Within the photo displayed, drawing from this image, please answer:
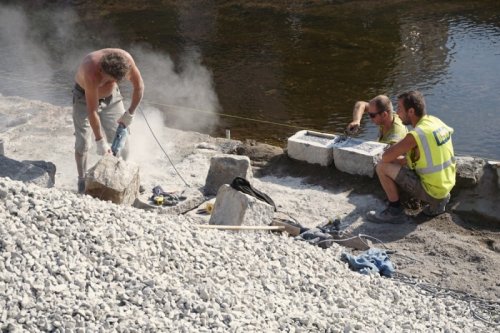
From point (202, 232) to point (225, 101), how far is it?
20.6 feet

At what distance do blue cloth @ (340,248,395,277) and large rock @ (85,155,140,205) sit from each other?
2241 mm

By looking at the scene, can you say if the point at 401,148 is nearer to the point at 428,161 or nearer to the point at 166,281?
the point at 428,161

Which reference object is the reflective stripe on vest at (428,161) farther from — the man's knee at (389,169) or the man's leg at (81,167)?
the man's leg at (81,167)

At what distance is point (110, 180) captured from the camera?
22.2ft

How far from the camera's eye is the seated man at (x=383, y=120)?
23.8ft

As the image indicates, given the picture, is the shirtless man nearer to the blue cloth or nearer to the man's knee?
the man's knee

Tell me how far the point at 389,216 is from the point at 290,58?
7559mm

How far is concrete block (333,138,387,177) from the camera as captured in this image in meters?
7.70

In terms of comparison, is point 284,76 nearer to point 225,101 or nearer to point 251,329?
point 225,101

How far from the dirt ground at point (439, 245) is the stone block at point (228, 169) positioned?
0.89 m

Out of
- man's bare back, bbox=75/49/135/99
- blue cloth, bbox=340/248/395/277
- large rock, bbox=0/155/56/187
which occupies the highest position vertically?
man's bare back, bbox=75/49/135/99

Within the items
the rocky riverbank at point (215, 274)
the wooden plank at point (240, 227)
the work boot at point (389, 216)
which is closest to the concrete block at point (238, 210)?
the wooden plank at point (240, 227)

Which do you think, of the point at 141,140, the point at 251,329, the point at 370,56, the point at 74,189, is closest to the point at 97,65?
the point at 74,189

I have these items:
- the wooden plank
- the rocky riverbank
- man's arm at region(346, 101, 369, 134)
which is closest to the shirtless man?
the rocky riverbank
